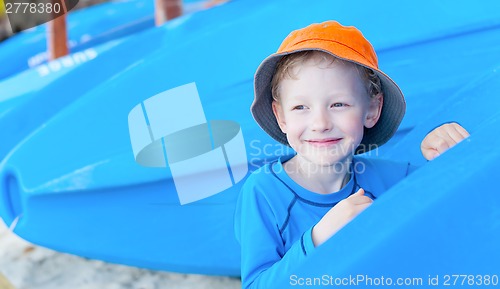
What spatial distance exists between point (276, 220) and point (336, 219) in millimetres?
121

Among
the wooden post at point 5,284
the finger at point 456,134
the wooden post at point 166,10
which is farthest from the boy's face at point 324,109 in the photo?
the wooden post at point 166,10

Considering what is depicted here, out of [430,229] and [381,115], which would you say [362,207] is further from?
[381,115]

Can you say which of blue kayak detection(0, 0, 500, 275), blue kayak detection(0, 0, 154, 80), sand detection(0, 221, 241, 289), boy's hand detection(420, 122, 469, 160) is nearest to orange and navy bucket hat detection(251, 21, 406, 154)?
boy's hand detection(420, 122, 469, 160)

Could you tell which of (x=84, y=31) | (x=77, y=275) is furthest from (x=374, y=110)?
(x=84, y=31)

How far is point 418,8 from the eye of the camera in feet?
5.55

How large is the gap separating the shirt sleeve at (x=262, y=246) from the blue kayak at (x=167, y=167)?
1.57 ft

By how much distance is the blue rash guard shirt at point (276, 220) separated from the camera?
933 millimetres

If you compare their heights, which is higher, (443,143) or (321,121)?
(321,121)

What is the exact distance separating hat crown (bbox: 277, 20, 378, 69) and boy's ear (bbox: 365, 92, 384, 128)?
74 mm

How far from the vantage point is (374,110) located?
106 centimetres

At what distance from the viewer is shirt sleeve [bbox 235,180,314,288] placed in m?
0.92

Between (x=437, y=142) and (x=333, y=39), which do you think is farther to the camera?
(x=437, y=142)

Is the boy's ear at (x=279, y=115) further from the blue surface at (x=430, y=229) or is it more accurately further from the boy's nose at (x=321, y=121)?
the blue surface at (x=430, y=229)

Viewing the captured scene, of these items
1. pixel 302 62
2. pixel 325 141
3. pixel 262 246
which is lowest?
pixel 262 246
